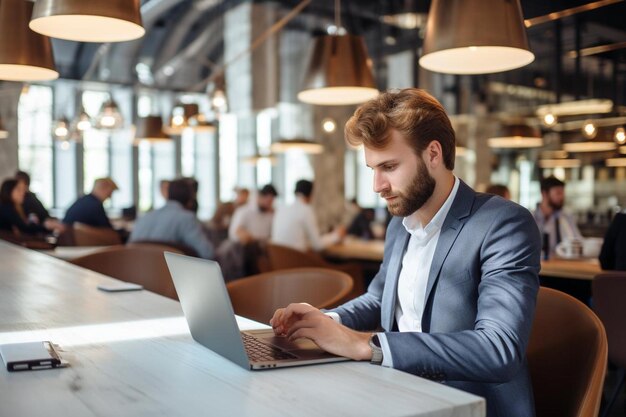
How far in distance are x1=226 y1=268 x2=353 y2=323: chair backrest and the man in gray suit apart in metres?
0.81

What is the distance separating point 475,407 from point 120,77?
17321 mm

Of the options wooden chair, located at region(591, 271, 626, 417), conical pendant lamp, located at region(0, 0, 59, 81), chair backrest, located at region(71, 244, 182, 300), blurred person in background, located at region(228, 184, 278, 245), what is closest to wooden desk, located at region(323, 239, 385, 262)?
blurred person in background, located at region(228, 184, 278, 245)

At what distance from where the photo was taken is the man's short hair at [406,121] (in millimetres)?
1890

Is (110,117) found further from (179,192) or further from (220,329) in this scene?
(220,329)

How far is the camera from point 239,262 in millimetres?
7336

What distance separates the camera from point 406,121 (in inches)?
74.2

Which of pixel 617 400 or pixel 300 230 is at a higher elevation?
pixel 300 230

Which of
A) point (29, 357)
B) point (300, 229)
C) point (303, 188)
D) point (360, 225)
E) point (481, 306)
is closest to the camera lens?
point (29, 357)

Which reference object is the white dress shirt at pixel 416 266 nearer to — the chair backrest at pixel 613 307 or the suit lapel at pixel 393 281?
the suit lapel at pixel 393 281

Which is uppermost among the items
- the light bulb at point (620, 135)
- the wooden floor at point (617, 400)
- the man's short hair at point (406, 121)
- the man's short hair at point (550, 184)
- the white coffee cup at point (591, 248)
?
the light bulb at point (620, 135)

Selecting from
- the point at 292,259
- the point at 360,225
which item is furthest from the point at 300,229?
the point at 360,225

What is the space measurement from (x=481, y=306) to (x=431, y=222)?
14.6 inches

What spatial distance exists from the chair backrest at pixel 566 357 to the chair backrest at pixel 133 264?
90.6 inches

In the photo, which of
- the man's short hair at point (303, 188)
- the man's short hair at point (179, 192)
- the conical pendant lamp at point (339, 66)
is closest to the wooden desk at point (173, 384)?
the conical pendant lamp at point (339, 66)
